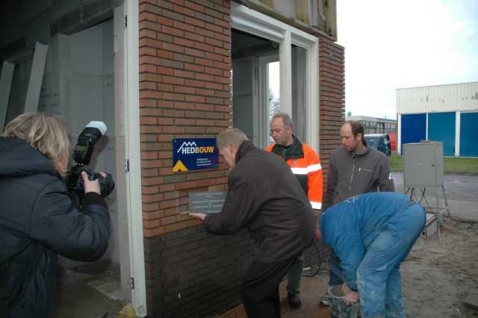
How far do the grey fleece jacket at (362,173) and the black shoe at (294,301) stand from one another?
1.13 metres

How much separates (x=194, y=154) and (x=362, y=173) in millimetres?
1794

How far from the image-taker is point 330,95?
18.5 ft

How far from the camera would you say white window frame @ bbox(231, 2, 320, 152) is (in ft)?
14.3

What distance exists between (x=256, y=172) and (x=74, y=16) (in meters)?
2.67

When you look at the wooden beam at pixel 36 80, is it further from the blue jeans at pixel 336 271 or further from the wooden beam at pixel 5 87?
the blue jeans at pixel 336 271

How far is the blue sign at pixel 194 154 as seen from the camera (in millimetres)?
3396

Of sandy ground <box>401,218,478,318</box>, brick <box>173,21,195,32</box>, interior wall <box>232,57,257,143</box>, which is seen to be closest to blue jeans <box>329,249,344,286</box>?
sandy ground <box>401,218,478,318</box>

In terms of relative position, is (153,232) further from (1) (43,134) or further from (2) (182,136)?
(1) (43,134)

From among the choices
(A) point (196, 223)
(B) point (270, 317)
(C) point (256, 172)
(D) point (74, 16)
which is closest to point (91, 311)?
(A) point (196, 223)

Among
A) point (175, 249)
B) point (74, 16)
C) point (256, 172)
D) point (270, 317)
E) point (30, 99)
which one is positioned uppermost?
point (74, 16)

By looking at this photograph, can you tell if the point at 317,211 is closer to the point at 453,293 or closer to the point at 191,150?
the point at 191,150

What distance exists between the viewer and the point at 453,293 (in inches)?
177

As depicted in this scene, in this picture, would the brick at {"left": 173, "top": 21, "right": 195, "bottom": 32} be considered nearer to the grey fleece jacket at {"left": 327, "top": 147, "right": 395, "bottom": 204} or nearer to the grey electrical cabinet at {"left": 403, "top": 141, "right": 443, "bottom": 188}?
the grey fleece jacket at {"left": 327, "top": 147, "right": 395, "bottom": 204}

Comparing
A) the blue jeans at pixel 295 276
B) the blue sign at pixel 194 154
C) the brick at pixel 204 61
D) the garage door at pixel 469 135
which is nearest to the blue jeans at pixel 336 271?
the blue jeans at pixel 295 276
